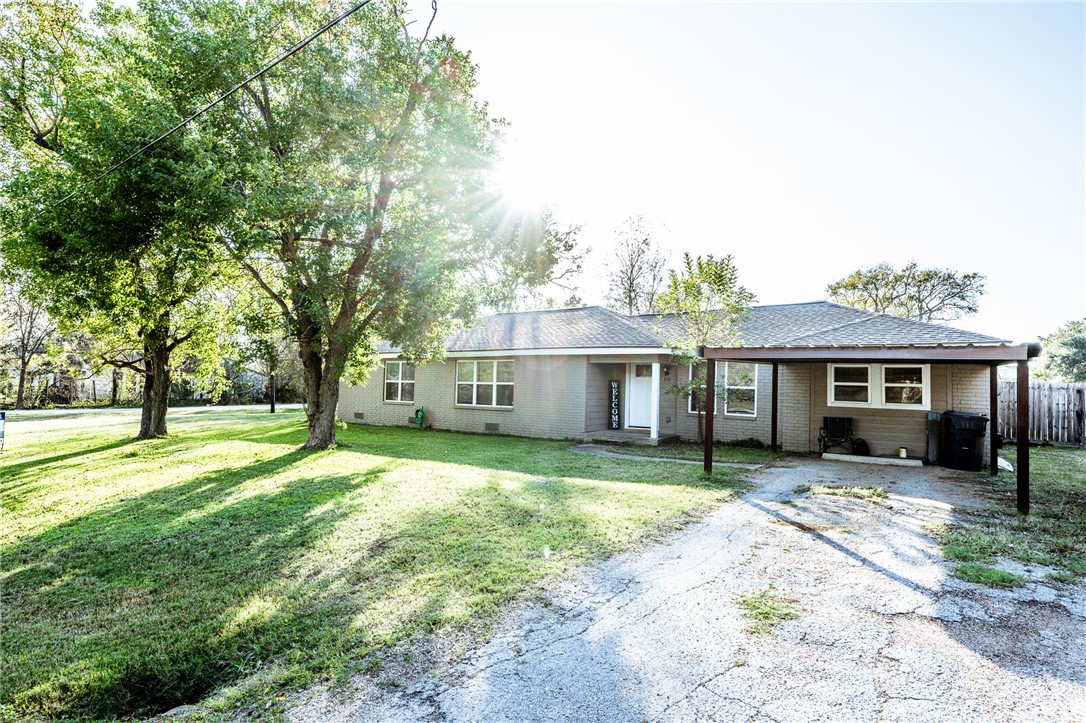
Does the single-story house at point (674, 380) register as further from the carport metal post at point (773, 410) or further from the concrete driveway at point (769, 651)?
the concrete driveway at point (769, 651)

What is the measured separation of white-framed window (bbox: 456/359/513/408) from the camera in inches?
645

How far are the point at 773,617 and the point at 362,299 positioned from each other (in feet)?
32.3

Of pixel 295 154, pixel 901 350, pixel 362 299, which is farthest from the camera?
pixel 362 299

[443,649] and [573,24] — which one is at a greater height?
[573,24]

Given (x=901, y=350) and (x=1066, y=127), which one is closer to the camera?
(x=901, y=350)

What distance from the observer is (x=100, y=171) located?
8.33 meters

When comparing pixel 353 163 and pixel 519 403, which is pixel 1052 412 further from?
pixel 353 163

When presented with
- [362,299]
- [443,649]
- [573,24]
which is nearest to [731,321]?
[573,24]

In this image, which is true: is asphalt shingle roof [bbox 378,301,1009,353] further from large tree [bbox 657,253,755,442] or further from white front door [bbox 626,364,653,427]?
white front door [bbox 626,364,653,427]

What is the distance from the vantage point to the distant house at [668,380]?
11055 millimetres

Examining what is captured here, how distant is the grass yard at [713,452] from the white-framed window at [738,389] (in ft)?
2.99

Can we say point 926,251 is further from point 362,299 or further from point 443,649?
point 443,649

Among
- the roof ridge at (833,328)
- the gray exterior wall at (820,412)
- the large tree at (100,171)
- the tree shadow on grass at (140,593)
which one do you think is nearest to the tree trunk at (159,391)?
the large tree at (100,171)

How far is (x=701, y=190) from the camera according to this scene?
16891 millimetres
